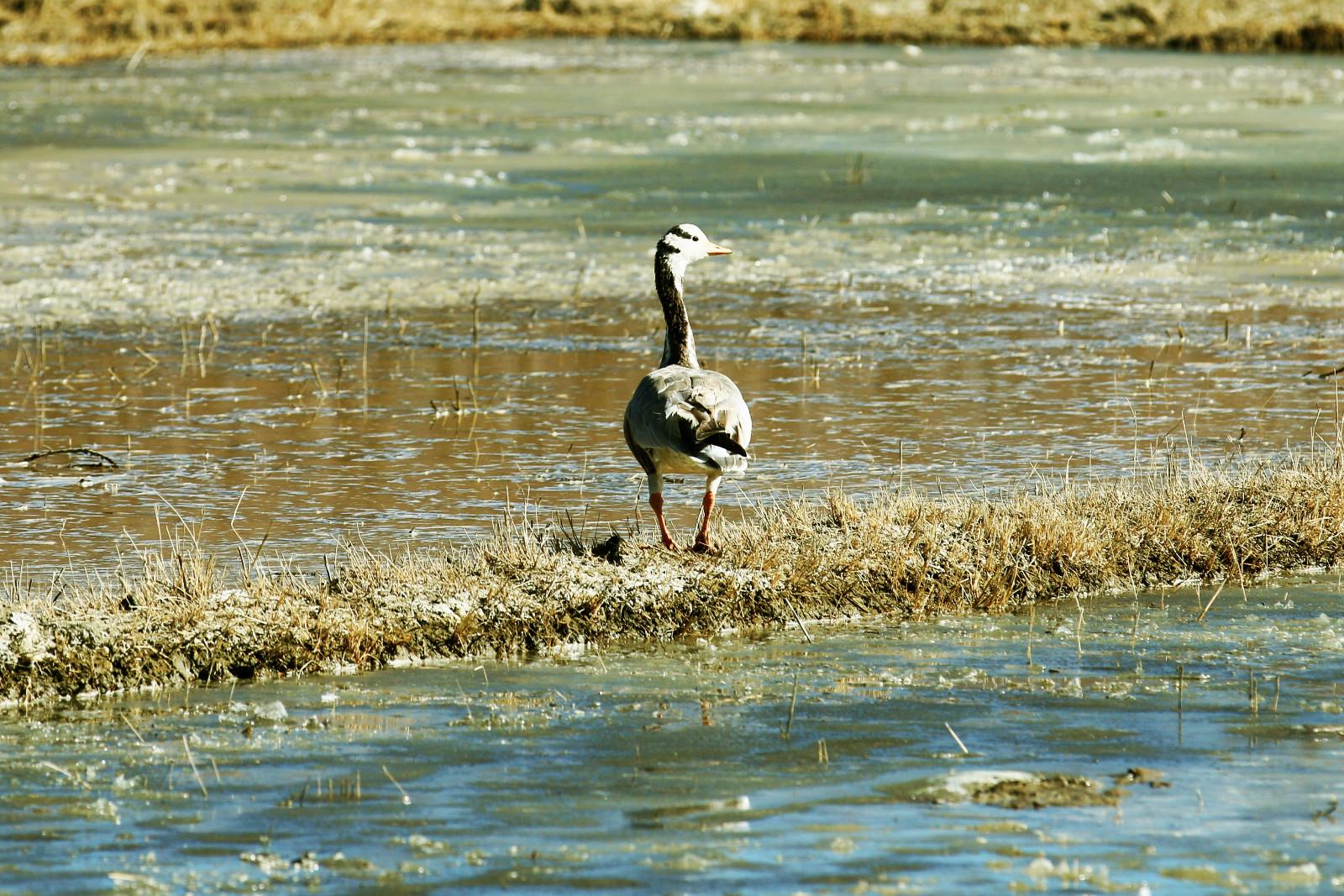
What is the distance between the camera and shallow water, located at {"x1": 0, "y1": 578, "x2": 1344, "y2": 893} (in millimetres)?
4703

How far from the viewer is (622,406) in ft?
37.6

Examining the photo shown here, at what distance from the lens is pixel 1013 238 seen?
17.6 m

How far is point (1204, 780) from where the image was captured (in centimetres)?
532

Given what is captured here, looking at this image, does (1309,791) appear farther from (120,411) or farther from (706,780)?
(120,411)

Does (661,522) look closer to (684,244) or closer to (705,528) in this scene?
(705,528)

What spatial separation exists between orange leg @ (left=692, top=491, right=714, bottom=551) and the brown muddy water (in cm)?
50

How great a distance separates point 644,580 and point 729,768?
1609mm

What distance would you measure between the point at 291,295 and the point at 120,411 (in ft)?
13.9

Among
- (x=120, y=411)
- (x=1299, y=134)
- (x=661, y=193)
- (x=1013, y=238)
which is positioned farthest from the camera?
(x=1299, y=134)

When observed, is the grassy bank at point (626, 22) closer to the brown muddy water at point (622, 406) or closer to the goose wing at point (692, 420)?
the brown muddy water at point (622, 406)

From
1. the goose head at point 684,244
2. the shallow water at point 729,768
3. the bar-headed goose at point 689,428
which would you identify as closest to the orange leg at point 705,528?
the bar-headed goose at point 689,428

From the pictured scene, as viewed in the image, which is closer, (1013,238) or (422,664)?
(422,664)

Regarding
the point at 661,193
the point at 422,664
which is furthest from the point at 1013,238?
the point at 422,664

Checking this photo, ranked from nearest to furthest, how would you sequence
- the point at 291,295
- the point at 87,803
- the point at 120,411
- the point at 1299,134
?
the point at 87,803 < the point at 120,411 < the point at 291,295 < the point at 1299,134
